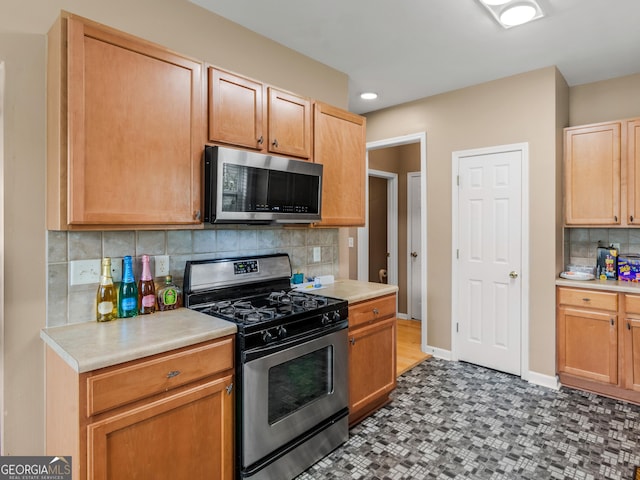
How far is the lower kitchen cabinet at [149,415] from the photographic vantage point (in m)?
1.33

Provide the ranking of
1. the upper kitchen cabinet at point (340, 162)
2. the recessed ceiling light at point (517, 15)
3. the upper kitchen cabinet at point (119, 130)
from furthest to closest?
the upper kitchen cabinet at point (340, 162) < the recessed ceiling light at point (517, 15) < the upper kitchen cabinet at point (119, 130)

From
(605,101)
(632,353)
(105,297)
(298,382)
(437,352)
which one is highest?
(605,101)

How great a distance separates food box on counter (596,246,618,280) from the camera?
10.4 feet

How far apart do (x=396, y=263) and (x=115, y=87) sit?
13.8 ft

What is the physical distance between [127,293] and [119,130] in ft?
2.52

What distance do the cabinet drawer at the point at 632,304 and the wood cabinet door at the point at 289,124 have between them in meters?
2.60

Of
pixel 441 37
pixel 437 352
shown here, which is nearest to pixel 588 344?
pixel 437 352

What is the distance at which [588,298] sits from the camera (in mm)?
2982

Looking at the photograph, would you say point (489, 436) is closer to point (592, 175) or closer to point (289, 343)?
point (289, 343)

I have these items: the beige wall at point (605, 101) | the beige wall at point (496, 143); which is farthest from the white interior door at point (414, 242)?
the beige wall at point (605, 101)

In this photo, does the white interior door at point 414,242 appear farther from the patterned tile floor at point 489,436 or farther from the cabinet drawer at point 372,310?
the cabinet drawer at point 372,310

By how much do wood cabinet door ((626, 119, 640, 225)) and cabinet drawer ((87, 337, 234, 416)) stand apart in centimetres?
318

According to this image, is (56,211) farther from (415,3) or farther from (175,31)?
(415,3)

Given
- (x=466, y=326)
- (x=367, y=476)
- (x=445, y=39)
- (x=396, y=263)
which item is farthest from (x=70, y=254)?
(x=396, y=263)
